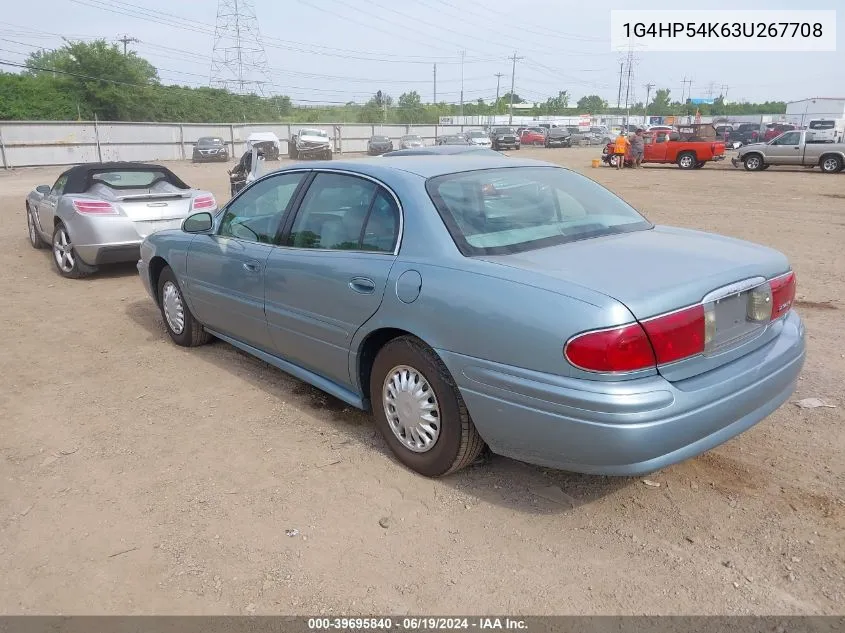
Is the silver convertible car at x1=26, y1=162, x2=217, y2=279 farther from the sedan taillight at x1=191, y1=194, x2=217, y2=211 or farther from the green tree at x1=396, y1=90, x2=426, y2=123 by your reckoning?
the green tree at x1=396, y1=90, x2=426, y2=123

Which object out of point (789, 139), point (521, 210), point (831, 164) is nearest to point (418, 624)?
point (521, 210)

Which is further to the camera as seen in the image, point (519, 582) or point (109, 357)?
point (109, 357)

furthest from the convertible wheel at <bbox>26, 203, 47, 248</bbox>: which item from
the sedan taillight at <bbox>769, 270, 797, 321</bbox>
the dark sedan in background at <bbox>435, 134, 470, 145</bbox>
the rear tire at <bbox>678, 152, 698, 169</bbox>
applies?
the dark sedan in background at <bbox>435, 134, 470, 145</bbox>

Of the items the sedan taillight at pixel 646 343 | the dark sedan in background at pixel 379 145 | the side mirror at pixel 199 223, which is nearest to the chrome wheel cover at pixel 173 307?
the side mirror at pixel 199 223

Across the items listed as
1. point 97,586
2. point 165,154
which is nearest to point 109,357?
point 97,586

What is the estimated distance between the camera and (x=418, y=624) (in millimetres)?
2445

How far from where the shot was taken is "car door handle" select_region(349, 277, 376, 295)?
3387 millimetres

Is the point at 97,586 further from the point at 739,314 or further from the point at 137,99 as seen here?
the point at 137,99

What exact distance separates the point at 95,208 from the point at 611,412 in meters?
7.07

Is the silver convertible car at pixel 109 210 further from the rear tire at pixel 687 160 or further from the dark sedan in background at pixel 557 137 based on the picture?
the dark sedan in background at pixel 557 137

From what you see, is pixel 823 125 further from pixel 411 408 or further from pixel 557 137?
pixel 411 408

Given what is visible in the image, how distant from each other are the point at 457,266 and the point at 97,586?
1.97 metres

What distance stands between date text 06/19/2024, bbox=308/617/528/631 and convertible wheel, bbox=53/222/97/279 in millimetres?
6943

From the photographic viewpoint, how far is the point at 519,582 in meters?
2.63
